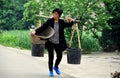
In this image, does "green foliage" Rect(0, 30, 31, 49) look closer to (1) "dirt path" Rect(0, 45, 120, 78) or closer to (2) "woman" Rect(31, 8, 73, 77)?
(1) "dirt path" Rect(0, 45, 120, 78)

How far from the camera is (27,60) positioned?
52.9ft

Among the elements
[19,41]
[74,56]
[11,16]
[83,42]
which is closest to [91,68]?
[74,56]

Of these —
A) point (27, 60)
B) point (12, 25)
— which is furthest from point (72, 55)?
point (12, 25)

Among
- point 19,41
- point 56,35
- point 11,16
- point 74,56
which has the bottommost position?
point 19,41

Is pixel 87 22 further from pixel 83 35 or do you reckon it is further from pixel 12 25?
pixel 12 25

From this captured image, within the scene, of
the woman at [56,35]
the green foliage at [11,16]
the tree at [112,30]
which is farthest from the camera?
the green foliage at [11,16]

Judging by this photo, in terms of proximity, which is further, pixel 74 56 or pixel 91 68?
pixel 91 68

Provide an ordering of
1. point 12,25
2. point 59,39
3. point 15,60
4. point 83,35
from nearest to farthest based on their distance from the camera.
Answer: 1. point 59,39
2. point 15,60
3. point 83,35
4. point 12,25

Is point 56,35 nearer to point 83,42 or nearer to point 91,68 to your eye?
point 91,68

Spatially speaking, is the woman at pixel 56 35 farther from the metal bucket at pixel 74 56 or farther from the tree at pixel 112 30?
the tree at pixel 112 30

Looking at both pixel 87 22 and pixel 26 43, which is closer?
pixel 87 22

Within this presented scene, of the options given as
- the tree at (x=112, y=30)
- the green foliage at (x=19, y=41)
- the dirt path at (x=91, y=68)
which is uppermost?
the tree at (x=112, y=30)

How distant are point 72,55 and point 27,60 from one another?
13.4ft

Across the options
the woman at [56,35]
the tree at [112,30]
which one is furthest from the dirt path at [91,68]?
the tree at [112,30]
